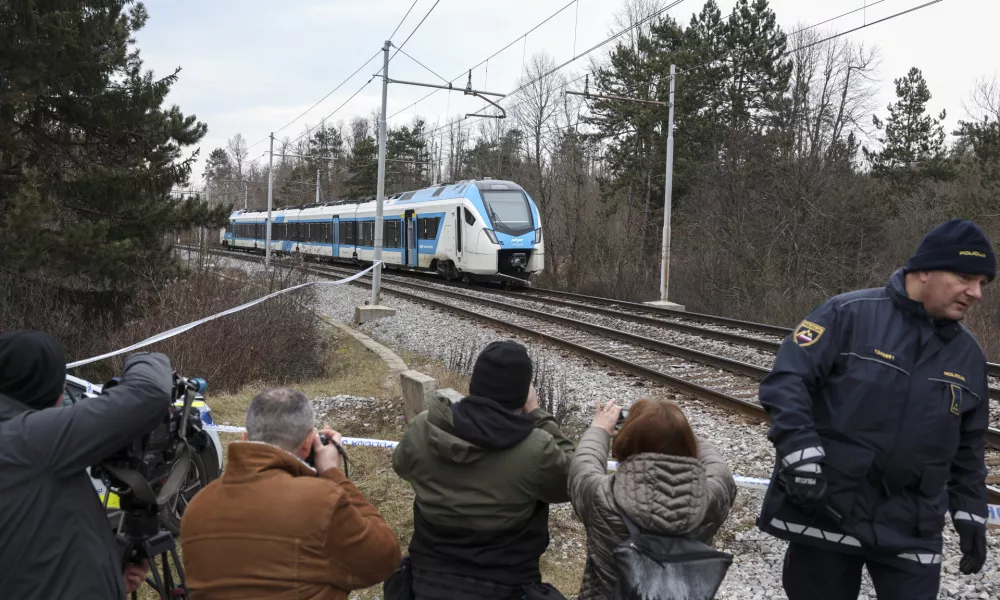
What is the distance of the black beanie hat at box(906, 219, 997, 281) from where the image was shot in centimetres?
263

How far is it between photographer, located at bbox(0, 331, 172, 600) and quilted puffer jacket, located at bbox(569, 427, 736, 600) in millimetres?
1431

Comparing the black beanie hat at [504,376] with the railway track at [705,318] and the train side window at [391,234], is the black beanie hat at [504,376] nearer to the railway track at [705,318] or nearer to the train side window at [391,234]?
the railway track at [705,318]

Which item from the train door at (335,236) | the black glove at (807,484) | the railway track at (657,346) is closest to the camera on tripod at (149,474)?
the black glove at (807,484)

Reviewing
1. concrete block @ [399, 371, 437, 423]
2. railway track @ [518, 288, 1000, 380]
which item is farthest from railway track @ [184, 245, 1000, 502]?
concrete block @ [399, 371, 437, 423]

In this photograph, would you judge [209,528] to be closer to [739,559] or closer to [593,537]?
[593,537]

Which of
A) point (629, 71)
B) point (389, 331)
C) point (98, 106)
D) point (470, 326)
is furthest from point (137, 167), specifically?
point (629, 71)

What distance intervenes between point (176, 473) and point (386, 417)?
16.1ft

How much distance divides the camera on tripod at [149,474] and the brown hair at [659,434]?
151 centimetres

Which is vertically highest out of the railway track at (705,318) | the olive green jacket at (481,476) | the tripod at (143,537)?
the olive green jacket at (481,476)

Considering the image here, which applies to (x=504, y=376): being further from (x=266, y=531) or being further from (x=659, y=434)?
(x=266, y=531)

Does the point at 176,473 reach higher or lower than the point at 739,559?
higher

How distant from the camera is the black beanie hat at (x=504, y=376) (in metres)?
2.66

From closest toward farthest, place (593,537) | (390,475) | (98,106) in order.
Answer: (593,537)
(390,475)
(98,106)

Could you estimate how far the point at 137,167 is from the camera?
12.1 meters
